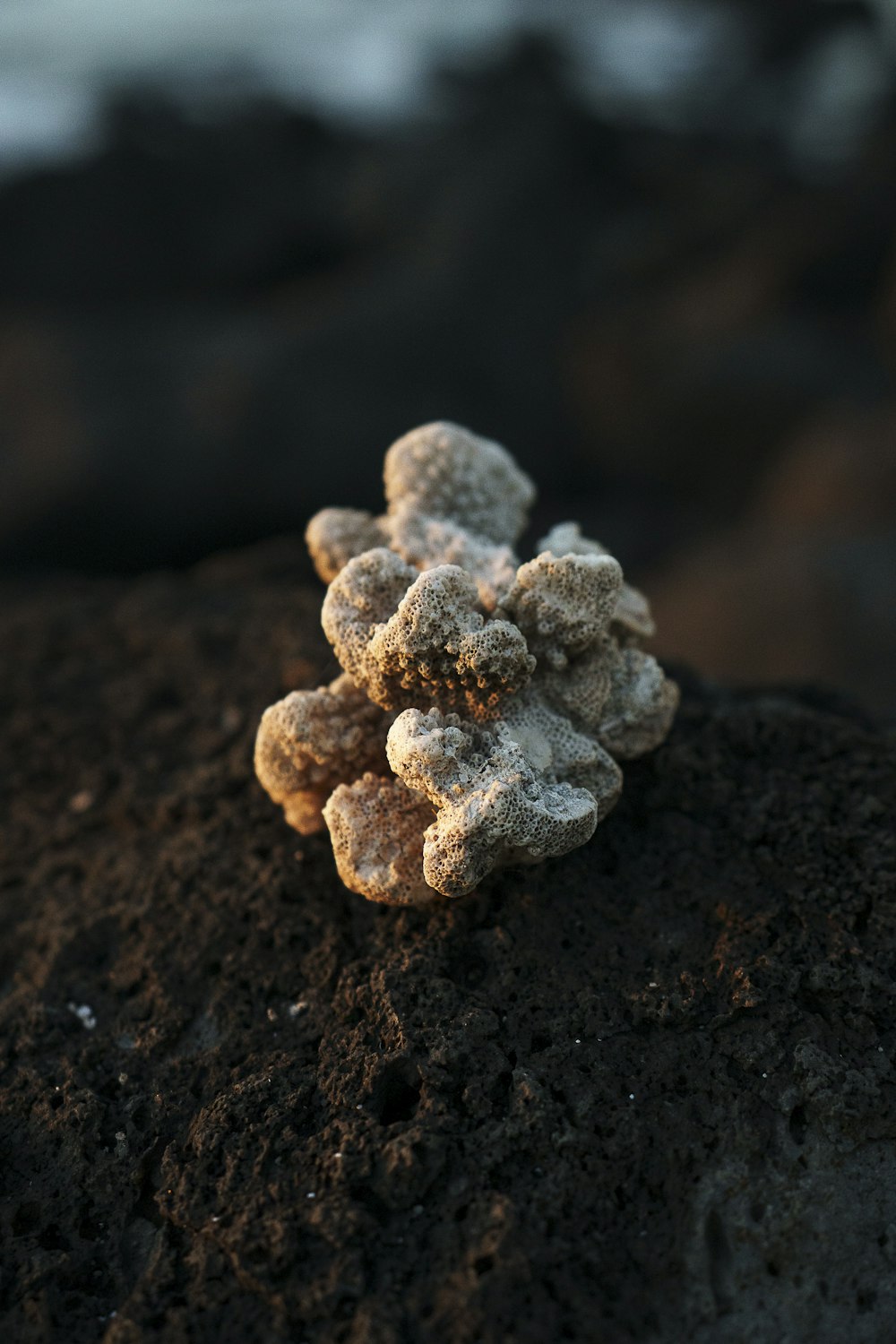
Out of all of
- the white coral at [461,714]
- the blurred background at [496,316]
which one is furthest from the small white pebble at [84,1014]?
the blurred background at [496,316]

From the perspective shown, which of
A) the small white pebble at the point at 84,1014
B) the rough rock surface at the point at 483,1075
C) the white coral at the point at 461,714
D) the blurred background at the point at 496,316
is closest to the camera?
the rough rock surface at the point at 483,1075

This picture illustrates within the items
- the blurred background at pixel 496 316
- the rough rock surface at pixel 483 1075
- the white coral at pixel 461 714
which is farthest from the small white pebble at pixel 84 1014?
the blurred background at pixel 496 316

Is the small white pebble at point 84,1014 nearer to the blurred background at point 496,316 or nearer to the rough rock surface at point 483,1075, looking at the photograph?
the rough rock surface at point 483,1075

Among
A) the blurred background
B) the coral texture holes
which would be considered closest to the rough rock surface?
the coral texture holes

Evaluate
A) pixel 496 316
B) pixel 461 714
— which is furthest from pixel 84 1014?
pixel 496 316

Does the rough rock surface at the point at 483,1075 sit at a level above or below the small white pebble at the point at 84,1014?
above

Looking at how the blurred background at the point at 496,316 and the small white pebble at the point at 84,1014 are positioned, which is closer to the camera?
the small white pebble at the point at 84,1014

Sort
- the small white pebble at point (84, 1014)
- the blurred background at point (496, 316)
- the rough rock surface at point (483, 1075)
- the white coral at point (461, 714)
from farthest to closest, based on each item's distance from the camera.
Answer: the blurred background at point (496, 316), the small white pebble at point (84, 1014), the white coral at point (461, 714), the rough rock surface at point (483, 1075)
